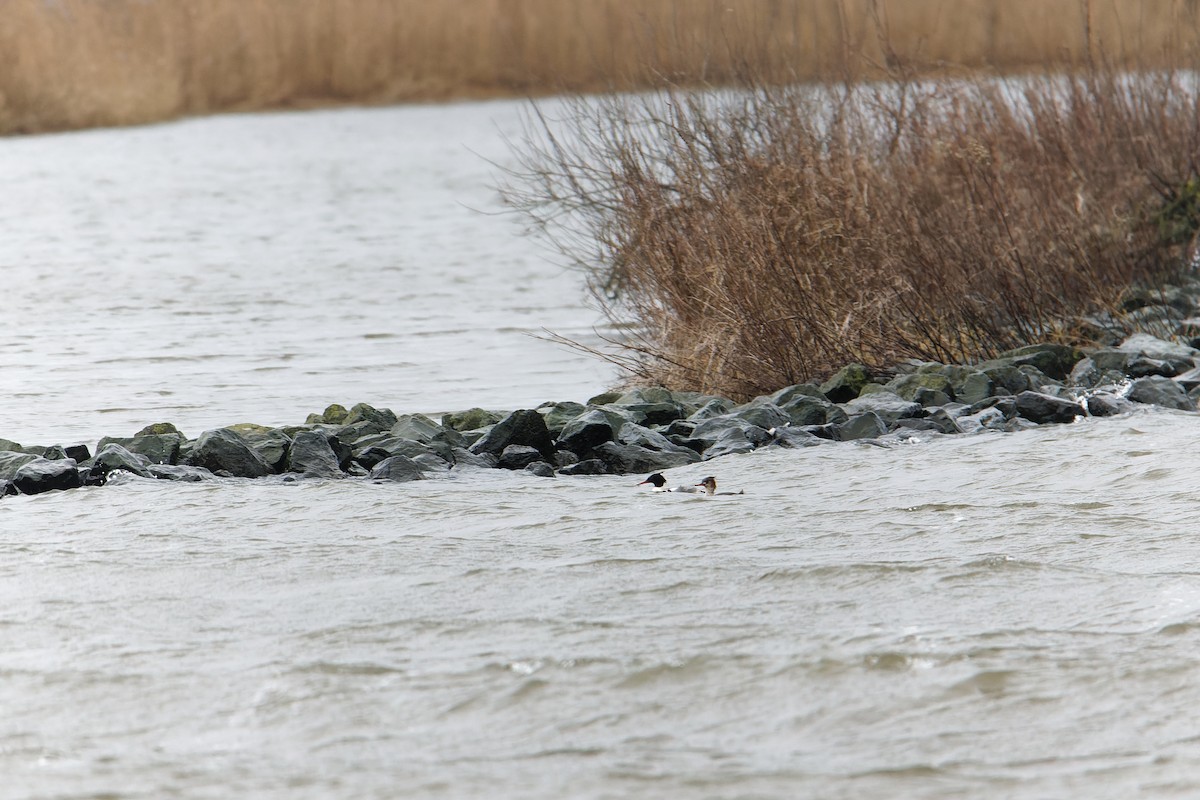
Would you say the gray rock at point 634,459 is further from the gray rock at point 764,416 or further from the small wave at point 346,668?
the small wave at point 346,668

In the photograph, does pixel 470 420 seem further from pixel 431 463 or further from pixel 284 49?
pixel 284 49

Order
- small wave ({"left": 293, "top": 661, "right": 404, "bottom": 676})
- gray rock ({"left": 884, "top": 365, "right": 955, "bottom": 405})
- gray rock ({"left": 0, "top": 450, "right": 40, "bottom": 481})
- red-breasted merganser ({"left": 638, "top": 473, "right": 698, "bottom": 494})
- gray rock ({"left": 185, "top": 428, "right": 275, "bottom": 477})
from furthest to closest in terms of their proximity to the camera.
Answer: gray rock ({"left": 884, "top": 365, "right": 955, "bottom": 405}), gray rock ({"left": 185, "top": 428, "right": 275, "bottom": 477}), gray rock ({"left": 0, "top": 450, "right": 40, "bottom": 481}), red-breasted merganser ({"left": 638, "top": 473, "right": 698, "bottom": 494}), small wave ({"left": 293, "top": 661, "right": 404, "bottom": 676})

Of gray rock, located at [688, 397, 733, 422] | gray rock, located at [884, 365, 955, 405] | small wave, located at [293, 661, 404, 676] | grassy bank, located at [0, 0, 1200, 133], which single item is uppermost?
grassy bank, located at [0, 0, 1200, 133]

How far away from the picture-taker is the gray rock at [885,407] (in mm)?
6656

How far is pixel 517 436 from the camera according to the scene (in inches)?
245

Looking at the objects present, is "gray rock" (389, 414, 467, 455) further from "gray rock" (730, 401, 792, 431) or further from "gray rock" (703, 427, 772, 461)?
"gray rock" (730, 401, 792, 431)

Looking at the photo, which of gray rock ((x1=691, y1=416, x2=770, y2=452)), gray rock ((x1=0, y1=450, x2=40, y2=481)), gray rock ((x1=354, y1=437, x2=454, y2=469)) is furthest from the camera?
gray rock ((x1=691, y1=416, x2=770, y2=452))

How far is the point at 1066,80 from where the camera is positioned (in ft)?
35.0

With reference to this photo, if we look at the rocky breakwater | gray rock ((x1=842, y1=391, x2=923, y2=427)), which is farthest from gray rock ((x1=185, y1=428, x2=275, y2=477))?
gray rock ((x1=842, y1=391, x2=923, y2=427))

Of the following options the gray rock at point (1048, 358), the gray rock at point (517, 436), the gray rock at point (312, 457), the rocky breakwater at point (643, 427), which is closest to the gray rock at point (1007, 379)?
the rocky breakwater at point (643, 427)

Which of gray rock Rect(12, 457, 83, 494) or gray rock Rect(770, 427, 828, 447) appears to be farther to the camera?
gray rock Rect(770, 427, 828, 447)

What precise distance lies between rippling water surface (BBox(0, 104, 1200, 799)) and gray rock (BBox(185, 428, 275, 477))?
133 mm

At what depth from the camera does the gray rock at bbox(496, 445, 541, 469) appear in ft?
20.1

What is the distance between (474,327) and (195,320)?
6.74 feet
